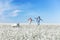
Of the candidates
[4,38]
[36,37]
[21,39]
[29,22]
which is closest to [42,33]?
[36,37]

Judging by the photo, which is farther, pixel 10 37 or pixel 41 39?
pixel 10 37

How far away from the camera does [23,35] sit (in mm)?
5133

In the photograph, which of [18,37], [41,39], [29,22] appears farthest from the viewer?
[29,22]

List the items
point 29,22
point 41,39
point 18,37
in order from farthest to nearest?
1. point 29,22
2. point 18,37
3. point 41,39

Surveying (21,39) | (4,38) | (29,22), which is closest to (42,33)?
(21,39)

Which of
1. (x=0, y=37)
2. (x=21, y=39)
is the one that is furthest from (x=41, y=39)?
(x=0, y=37)

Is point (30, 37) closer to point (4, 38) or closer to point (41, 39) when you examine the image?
point (41, 39)

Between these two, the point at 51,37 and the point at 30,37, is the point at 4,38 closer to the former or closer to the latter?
the point at 30,37

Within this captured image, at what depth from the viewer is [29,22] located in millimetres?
16938

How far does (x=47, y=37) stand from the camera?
487cm

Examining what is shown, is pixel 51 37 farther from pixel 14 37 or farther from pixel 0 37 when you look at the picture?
pixel 0 37

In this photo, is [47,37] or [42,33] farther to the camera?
[42,33]

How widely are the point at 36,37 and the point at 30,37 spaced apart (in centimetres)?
17

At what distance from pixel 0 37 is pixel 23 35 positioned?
0.78 metres
